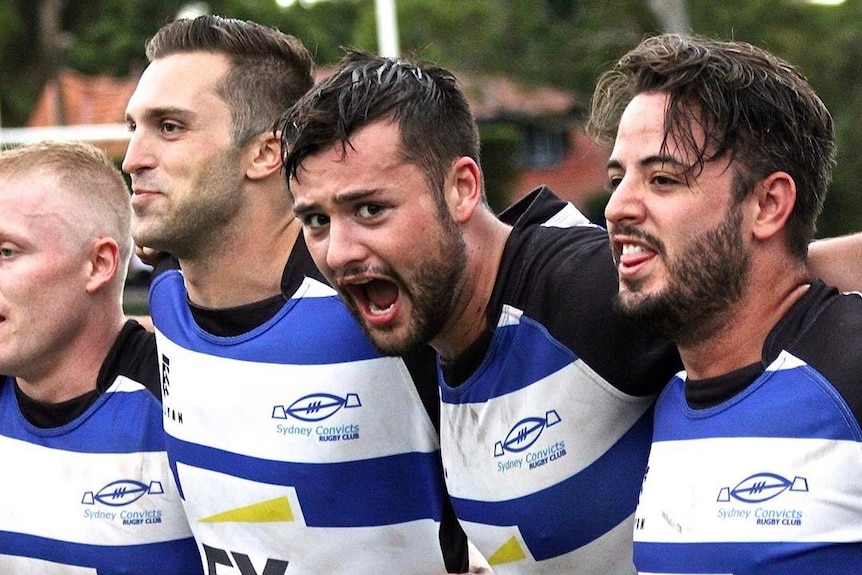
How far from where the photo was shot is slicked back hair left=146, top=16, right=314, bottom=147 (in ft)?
13.3

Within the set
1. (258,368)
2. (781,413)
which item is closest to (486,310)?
(258,368)

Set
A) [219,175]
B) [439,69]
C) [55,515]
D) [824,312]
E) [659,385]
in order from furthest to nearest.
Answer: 1. [55,515]
2. [219,175]
3. [439,69]
4. [659,385]
5. [824,312]

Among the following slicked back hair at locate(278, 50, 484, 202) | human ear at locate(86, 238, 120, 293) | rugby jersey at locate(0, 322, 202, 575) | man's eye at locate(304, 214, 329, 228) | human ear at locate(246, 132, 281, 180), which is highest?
slicked back hair at locate(278, 50, 484, 202)

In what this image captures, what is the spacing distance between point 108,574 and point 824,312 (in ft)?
7.72

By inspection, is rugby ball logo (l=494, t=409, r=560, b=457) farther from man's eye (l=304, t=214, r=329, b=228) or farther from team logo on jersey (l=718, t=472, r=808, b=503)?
man's eye (l=304, t=214, r=329, b=228)

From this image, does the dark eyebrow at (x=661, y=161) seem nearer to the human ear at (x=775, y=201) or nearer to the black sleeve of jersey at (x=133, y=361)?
the human ear at (x=775, y=201)

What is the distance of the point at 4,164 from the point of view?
180 inches

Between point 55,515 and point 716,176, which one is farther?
point 55,515

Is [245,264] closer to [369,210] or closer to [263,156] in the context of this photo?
[263,156]

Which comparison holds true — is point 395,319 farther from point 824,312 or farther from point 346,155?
point 824,312

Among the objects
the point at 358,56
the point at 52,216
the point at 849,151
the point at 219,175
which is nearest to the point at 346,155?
the point at 358,56

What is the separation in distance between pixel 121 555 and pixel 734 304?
2.13 m

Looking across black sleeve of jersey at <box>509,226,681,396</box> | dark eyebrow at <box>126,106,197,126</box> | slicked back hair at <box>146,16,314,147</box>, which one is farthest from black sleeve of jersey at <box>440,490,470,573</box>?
dark eyebrow at <box>126,106,197,126</box>

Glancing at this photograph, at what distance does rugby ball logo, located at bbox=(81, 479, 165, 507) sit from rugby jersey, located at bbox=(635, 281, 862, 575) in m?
1.71
